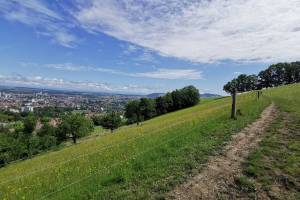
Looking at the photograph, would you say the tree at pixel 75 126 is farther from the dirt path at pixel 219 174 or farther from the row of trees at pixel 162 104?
the dirt path at pixel 219 174

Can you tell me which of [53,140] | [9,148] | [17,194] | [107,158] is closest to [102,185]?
[17,194]

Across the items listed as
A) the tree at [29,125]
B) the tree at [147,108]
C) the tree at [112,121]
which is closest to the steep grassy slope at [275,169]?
the tree at [112,121]

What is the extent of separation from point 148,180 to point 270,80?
146902mm

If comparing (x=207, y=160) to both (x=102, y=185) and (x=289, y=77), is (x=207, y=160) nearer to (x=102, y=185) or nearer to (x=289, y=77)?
(x=102, y=185)

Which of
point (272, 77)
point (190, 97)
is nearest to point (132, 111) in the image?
point (190, 97)

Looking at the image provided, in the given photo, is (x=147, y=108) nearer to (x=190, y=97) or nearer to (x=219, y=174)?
(x=190, y=97)

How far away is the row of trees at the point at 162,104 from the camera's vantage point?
124m

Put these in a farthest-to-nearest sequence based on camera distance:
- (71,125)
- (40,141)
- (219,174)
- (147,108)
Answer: (147,108)
(40,141)
(71,125)
(219,174)

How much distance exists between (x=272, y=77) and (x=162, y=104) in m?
57.8

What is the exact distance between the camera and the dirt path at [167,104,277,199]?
1041 cm

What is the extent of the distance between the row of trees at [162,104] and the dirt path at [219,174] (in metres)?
106

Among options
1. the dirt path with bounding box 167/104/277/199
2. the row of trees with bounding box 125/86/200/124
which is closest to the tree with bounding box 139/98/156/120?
the row of trees with bounding box 125/86/200/124

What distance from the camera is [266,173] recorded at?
11750 mm

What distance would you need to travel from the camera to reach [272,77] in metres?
145
